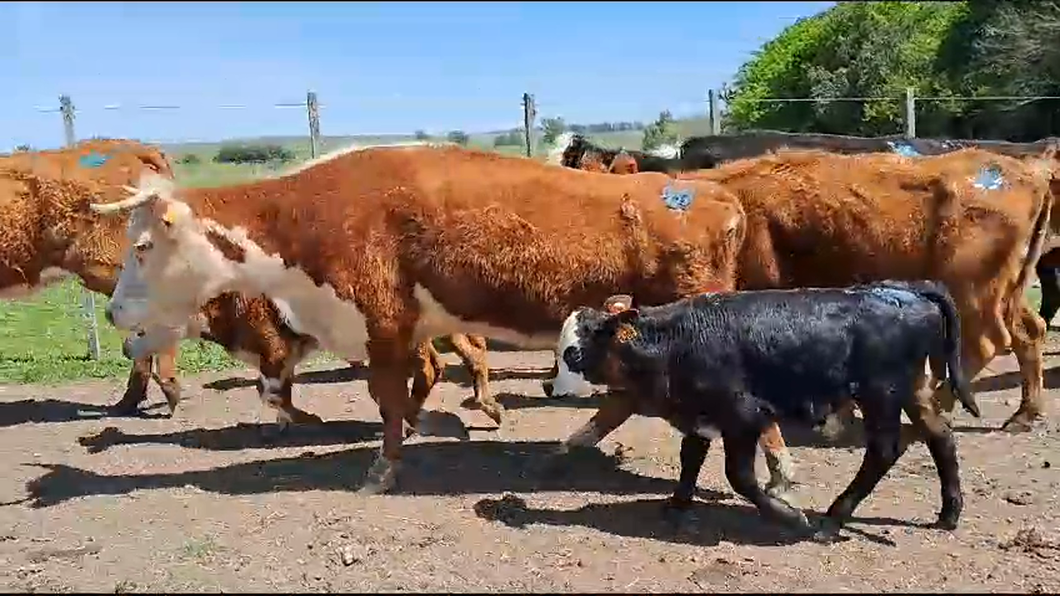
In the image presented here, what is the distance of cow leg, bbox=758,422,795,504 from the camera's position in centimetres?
587

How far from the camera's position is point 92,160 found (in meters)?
8.84

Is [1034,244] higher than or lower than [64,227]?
lower

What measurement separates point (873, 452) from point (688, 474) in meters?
0.91

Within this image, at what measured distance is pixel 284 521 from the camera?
5652 mm

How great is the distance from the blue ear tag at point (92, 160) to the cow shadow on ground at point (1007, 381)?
7.20 metres

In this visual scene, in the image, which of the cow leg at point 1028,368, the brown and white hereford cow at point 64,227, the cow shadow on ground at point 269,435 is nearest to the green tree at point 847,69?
the cow leg at point 1028,368

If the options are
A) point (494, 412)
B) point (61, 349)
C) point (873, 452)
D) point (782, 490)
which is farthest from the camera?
point (61, 349)

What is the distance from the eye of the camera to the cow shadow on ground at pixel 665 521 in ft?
17.3

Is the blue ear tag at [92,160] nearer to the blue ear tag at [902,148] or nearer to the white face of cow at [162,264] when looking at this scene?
the white face of cow at [162,264]

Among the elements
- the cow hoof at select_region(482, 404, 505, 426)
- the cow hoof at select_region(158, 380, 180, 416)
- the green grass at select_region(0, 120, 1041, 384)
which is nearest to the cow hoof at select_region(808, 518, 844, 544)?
the cow hoof at select_region(482, 404, 505, 426)

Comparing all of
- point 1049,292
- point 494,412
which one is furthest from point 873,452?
point 1049,292

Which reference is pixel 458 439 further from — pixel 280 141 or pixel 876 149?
pixel 280 141

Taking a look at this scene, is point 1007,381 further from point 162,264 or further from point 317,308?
point 162,264

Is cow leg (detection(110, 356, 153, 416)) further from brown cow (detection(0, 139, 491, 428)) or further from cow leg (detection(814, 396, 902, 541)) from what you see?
cow leg (detection(814, 396, 902, 541))
